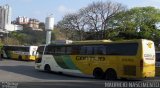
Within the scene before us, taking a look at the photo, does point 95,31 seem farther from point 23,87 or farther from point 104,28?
point 23,87

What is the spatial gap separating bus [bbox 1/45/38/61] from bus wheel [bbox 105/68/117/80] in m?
27.7

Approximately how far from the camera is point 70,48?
26.6m

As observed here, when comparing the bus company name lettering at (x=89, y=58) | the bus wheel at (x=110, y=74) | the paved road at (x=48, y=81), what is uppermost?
the bus company name lettering at (x=89, y=58)

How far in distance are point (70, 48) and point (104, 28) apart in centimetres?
4336

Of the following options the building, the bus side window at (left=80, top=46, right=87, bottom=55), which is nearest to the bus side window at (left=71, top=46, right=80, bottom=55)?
the bus side window at (left=80, top=46, right=87, bottom=55)

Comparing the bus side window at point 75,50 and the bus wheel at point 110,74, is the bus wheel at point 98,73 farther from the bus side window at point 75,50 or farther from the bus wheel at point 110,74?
the bus side window at point 75,50

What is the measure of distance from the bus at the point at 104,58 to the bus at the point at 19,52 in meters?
21.3

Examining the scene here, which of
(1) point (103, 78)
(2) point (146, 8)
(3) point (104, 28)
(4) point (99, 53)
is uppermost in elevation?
(2) point (146, 8)

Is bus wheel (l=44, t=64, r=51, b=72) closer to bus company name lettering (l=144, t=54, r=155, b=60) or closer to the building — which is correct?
bus company name lettering (l=144, t=54, r=155, b=60)

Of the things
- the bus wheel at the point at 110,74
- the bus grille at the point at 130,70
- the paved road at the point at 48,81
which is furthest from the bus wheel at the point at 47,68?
the bus grille at the point at 130,70

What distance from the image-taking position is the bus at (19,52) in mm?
50312

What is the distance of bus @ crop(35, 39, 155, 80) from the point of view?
71.9 ft

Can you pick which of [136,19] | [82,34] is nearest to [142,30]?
[136,19]

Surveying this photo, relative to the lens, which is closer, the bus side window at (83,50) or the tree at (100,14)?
the bus side window at (83,50)
